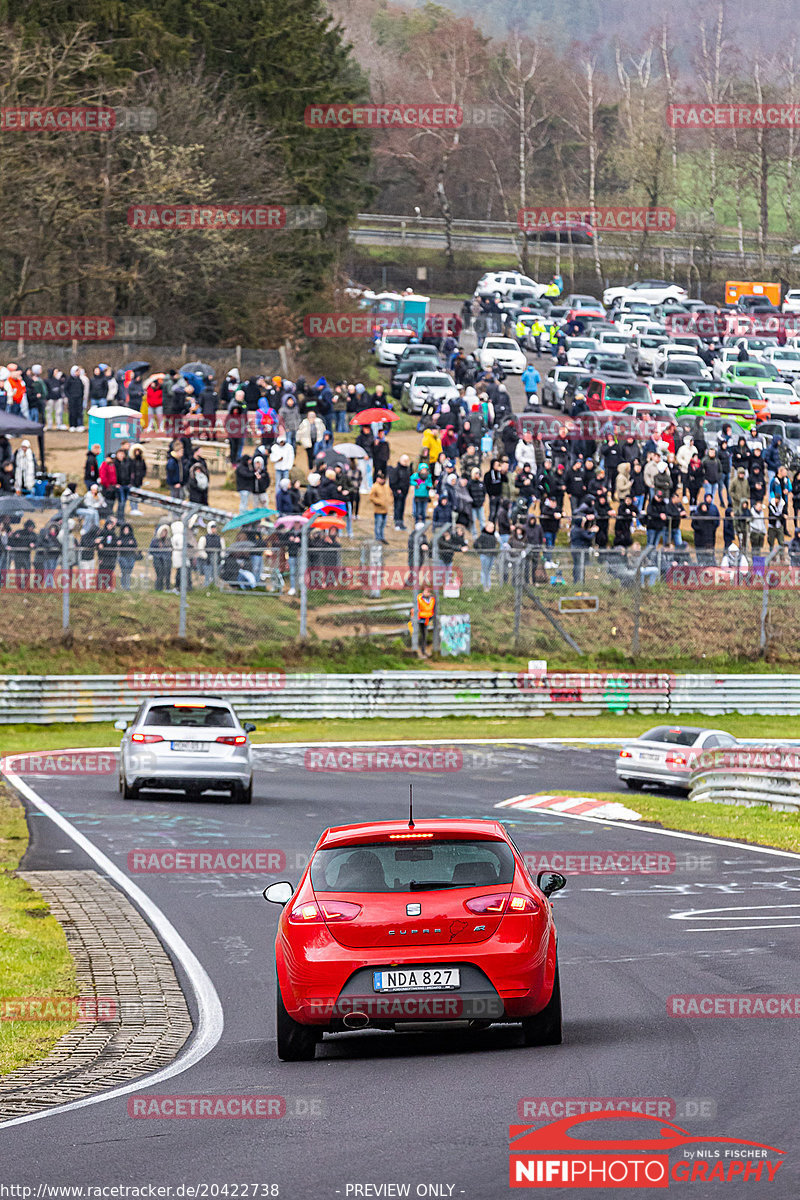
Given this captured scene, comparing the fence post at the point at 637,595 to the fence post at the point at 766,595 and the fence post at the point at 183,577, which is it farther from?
the fence post at the point at 183,577

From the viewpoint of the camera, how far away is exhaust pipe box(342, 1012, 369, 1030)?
9.02 metres

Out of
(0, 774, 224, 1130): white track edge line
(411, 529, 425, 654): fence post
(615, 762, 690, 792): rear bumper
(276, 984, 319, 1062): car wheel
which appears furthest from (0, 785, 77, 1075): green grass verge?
(411, 529, 425, 654): fence post

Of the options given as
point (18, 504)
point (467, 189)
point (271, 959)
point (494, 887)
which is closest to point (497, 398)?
point (18, 504)

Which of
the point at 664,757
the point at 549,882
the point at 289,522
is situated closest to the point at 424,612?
the point at 289,522

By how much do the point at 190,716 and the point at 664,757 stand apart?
7266 millimetres

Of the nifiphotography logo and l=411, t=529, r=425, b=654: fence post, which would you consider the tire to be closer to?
l=411, t=529, r=425, b=654: fence post

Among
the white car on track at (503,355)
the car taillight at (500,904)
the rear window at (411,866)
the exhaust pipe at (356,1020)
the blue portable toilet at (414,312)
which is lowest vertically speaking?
the exhaust pipe at (356,1020)

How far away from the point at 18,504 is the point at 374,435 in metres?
12.3

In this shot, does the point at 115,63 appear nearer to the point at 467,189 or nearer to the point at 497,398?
the point at 497,398

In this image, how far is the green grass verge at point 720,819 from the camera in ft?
65.0

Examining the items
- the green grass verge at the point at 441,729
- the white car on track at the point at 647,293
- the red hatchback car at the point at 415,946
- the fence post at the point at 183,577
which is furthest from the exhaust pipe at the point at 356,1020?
the white car on track at the point at 647,293

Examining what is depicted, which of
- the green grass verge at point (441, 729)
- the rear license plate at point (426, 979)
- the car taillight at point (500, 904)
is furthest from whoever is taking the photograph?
the green grass verge at point (441, 729)

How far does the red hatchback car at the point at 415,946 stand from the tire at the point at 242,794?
13603mm

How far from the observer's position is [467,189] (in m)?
110
